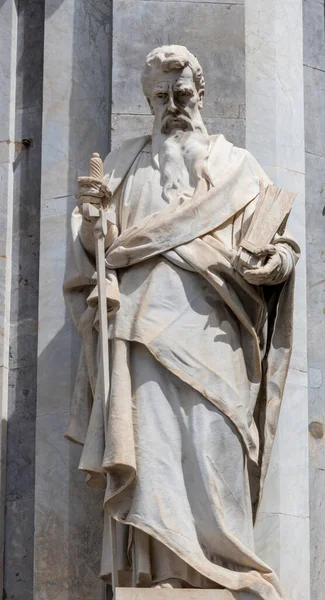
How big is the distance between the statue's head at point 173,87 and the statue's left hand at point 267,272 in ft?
3.25

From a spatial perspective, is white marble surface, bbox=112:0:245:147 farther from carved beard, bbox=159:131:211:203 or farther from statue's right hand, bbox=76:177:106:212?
statue's right hand, bbox=76:177:106:212

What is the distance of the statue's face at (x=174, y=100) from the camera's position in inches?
447

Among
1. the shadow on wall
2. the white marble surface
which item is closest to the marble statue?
the white marble surface

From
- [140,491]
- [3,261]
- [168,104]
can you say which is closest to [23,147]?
[3,261]

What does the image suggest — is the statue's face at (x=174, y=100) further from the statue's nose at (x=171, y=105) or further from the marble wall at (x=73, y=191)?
the marble wall at (x=73, y=191)

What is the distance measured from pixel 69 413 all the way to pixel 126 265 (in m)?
1.15

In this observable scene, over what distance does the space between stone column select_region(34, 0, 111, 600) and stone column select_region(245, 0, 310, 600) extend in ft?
2.89

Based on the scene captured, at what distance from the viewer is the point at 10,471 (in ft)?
39.9

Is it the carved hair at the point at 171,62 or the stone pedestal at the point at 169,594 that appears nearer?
the stone pedestal at the point at 169,594

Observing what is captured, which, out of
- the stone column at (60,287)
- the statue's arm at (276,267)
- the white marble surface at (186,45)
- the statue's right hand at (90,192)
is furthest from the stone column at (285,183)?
the statue's right hand at (90,192)

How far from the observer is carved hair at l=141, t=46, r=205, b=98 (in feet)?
37.2

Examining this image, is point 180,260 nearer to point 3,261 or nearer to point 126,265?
point 126,265

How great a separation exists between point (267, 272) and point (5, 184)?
238 cm

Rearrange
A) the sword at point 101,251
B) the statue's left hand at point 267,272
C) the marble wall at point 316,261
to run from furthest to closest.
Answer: the marble wall at point 316,261 < the statue's left hand at point 267,272 < the sword at point 101,251
